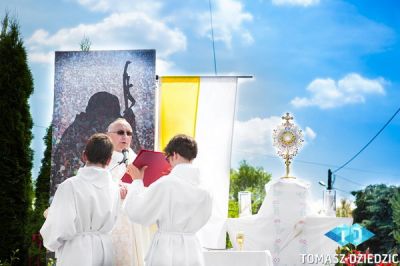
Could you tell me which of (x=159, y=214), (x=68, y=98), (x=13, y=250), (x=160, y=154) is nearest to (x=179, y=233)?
(x=159, y=214)

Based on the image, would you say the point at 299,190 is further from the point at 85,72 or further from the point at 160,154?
the point at 85,72

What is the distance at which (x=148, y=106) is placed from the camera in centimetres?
862

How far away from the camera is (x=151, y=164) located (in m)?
5.89

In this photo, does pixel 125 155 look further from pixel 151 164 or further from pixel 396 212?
pixel 396 212

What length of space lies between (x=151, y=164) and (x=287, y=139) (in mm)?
2581

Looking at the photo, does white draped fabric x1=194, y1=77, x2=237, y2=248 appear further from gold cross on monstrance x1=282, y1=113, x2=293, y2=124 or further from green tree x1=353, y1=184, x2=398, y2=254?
green tree x1=353, y1=184, x2=398, y2=254

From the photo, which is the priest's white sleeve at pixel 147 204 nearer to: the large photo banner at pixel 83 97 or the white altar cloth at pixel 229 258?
the white altar cloth at pixel 229 258

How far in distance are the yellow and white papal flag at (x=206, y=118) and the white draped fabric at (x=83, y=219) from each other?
2.98m

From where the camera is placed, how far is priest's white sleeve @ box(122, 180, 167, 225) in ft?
17.1

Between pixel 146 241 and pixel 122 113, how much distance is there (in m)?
2.74

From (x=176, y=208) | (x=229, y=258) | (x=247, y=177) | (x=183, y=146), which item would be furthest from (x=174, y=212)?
(x=247, y=177)

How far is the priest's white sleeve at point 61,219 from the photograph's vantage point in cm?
507

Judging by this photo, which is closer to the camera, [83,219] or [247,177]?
[83,219]

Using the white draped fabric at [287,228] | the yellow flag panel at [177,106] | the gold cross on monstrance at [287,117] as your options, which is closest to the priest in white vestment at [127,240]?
the white draped fabric at [287,228]
